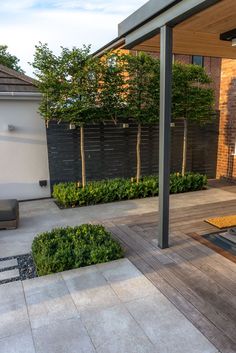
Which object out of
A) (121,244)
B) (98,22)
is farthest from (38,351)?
(98,22)

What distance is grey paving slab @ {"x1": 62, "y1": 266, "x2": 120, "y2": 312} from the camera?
8.58 feet

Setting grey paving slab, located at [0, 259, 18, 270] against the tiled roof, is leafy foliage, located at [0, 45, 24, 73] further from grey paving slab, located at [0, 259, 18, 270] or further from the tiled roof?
grey paving slab, located at [0, 259, 18, 270]

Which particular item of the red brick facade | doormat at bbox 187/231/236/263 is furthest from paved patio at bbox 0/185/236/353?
the red brick facade

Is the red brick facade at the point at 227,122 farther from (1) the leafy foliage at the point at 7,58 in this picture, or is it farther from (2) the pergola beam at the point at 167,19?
(1) the leafy foliage at the point at 7,58

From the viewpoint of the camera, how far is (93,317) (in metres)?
2.42

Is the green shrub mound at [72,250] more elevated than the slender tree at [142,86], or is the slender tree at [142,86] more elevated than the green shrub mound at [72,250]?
the slender tree at [142,86]

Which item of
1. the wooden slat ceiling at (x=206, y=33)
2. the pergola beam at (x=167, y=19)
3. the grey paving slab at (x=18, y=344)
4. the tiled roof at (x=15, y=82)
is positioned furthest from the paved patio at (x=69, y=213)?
the pergola beam at (x=167, y=19)

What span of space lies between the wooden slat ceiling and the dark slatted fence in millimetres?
2783

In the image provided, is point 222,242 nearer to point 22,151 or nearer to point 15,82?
point 22,151

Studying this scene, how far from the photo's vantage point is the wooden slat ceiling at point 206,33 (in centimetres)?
279

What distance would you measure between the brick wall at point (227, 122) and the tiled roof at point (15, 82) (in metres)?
4.92

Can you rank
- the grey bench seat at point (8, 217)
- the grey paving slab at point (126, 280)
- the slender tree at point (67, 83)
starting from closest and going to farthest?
the grey paving slab at point (126, 280) → the grey bench seat at point (8, 217) → the slender tree at point (67, 83)

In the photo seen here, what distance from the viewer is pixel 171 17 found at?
2.84m

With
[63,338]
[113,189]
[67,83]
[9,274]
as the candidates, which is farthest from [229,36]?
[9,274]
